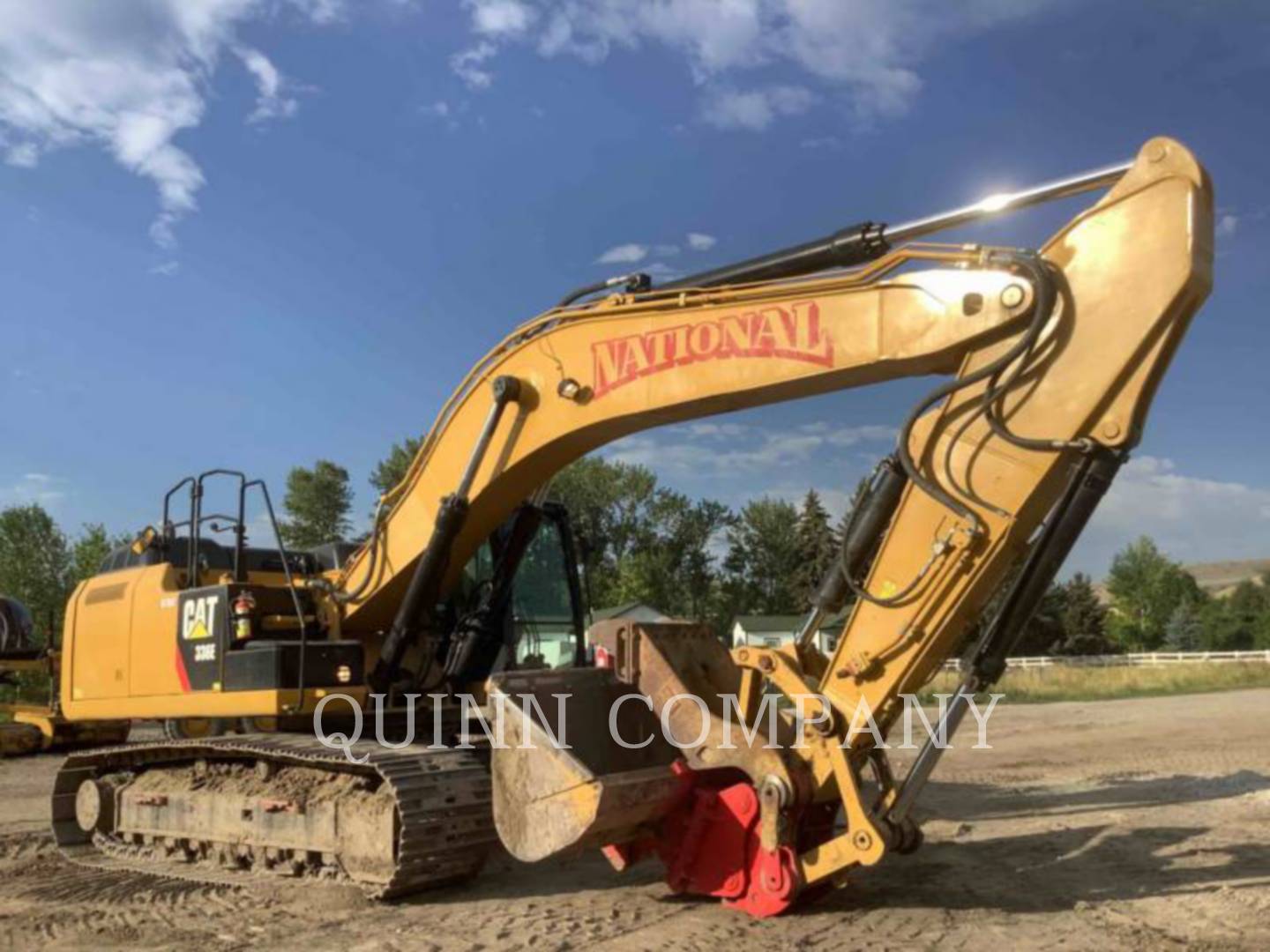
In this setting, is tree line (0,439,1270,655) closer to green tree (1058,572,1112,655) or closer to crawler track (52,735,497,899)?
green tree (1058,572,1112,655)

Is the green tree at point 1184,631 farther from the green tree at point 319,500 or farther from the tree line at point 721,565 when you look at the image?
the green tree at point 319,500

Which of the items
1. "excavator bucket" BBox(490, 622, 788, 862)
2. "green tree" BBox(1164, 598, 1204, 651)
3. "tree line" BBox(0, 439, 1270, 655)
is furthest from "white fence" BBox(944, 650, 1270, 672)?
"excavator bucket" BBox(490, 622, 788, 862)

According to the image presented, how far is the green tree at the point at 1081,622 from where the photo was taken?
59.8 m

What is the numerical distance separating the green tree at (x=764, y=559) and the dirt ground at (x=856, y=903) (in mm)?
59720

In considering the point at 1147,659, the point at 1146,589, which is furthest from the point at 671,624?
the point at 1146,589

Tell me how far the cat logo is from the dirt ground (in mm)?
1566

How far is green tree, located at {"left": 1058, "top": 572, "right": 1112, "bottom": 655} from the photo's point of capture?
5981 centimetres

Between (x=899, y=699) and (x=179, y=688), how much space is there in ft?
15.7

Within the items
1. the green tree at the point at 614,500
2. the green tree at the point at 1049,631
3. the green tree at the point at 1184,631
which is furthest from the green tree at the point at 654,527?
the green tree at the point at 1184,631

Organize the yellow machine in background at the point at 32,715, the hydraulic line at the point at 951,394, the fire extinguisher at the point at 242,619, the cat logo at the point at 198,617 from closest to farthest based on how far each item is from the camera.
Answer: the hydraulic line at the point at 951,394 → the fire extinguisher at the point at 242,619 → the cat logo at the point at 198,617 → the yellow machine in background at the point at 32,715

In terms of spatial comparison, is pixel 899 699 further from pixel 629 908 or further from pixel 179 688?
pixel 179 688

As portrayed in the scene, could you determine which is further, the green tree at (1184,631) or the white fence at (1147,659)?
the green tree at (1184,631)

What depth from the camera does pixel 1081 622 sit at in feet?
197

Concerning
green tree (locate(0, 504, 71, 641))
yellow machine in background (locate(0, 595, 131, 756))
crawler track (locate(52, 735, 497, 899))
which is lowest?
crawler track (locate(52, 735, 497, 899))
